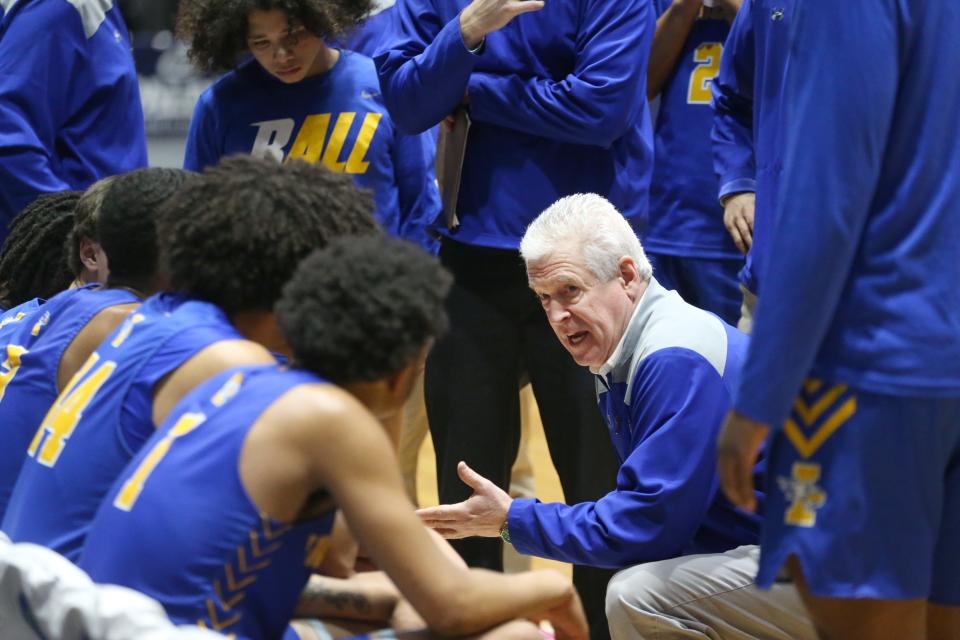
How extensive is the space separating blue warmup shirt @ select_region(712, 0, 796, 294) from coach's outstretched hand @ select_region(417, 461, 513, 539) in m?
0.69

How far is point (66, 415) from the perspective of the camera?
2156 millimetres

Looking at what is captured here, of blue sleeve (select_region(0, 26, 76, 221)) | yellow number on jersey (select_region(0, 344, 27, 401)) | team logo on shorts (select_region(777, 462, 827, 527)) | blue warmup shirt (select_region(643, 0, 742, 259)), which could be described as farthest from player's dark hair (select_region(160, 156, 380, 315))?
blue warmup shirt (select_region(643, 0, 742, 259))

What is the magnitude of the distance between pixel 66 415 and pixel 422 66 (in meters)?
1.50

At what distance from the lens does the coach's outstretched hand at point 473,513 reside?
8.77ft

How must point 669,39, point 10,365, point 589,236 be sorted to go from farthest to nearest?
point 669,39 < point 589,236 < point 10,365

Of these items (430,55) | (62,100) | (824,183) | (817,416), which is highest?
(824,183)

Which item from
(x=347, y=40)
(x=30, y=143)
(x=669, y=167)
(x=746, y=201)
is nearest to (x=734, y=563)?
(x=746, y=201)

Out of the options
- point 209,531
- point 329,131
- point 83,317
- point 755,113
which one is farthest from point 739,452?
point 329,131

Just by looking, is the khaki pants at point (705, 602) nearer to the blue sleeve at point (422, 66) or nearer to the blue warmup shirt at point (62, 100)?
the blue sleeve at point (422, 66)

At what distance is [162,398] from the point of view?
2.11m

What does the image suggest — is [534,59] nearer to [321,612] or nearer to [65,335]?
[65,335]

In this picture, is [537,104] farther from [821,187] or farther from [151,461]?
[151,461]

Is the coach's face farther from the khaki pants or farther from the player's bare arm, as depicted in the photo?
the player's bare arm

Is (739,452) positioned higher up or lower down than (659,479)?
higher up
